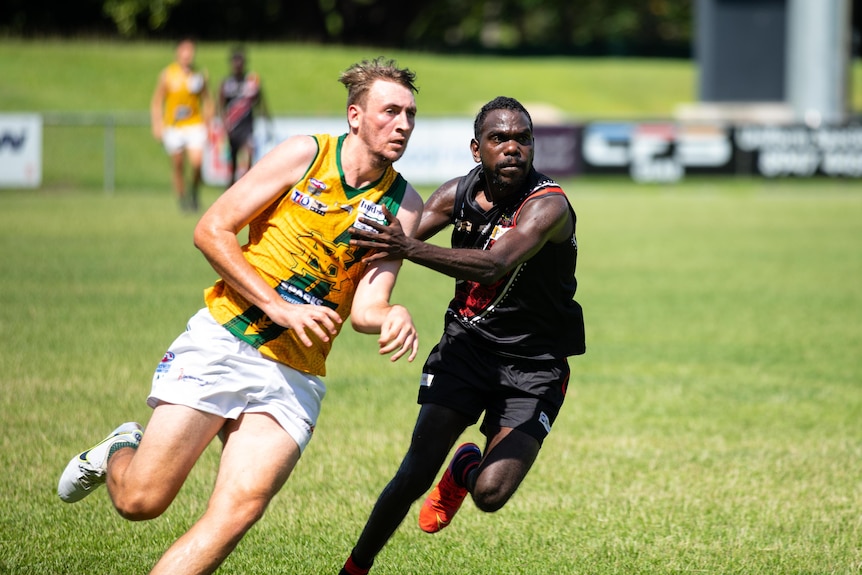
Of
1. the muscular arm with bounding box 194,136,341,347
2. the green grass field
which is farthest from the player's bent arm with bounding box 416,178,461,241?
the green grass field

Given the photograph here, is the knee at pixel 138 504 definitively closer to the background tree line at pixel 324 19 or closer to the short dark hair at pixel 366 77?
the short dark hair at pixel 366 77

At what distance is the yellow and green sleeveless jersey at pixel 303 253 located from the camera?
4523 mm

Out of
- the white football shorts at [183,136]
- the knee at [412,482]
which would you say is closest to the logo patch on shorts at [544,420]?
the knee at [412,482]

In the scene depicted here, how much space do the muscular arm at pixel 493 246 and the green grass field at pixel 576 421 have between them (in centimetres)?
150

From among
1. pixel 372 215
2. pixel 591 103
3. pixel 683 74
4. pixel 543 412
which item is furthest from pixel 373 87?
pixel 683 74

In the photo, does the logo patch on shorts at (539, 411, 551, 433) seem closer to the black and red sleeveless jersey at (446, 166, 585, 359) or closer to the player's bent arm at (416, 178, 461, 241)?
the black and red sleeveless jersey at (446, 166, 585, 359)

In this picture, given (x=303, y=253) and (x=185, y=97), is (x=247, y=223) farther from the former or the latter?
(x=185, y=97)

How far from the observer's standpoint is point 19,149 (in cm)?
2433

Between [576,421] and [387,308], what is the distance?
403cm

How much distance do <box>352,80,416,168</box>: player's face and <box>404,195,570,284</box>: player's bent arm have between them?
42 cm

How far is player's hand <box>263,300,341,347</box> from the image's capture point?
4.27 metres

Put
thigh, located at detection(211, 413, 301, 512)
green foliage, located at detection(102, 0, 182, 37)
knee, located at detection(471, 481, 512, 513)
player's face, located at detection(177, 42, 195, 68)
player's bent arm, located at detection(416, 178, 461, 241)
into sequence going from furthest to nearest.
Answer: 1. green foliage, located at detection(102, 0, 182, 37)
2. player's face, located at detection(177, 42, 195, 68)
3. player's bent arm, located at detection(416, 178, 461, 241)
4. knee, located at detection(471, 481, 512, 513)
5. thigh, located at detection(211, 413, 301, 512)

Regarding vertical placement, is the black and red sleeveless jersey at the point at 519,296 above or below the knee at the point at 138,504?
above

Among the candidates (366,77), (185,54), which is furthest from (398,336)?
(185,54)
